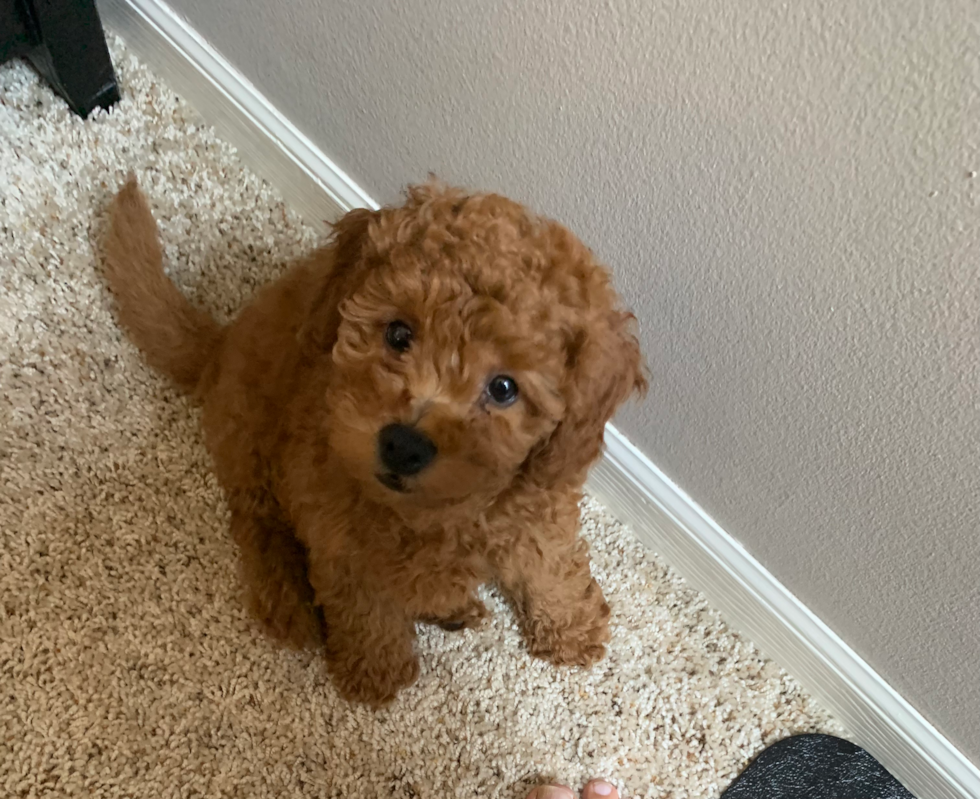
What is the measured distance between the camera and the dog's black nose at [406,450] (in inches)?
36.6

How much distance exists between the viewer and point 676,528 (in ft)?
5.33

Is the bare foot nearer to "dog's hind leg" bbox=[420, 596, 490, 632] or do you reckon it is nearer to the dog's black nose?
"dog's hind leg" bbox=[420, 596, 490, 632]

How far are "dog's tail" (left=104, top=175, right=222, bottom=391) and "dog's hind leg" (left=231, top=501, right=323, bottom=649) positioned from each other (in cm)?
32

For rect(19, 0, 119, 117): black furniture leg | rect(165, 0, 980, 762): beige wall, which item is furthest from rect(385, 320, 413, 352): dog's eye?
rect(19, 0, 119, 117): black furniture leg

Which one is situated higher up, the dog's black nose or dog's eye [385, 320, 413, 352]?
dog's eye [385, 320, 413, 352]

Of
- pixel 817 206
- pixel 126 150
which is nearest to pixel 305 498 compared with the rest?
pixel 817 206

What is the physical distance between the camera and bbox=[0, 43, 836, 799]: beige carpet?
1439 mm

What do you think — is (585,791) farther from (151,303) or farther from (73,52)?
(73,52)

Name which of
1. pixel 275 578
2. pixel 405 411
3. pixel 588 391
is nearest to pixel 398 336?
pixel 405 411

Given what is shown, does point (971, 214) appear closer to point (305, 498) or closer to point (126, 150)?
point (305, 498)

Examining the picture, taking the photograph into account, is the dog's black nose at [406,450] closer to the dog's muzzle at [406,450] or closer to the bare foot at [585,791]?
the dog's muzzle at [406,450]

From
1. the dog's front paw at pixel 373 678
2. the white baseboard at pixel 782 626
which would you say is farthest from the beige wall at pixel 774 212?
the dog's front paw at pixel 373 678

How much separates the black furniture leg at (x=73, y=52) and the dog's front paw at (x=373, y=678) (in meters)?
→ 1.39

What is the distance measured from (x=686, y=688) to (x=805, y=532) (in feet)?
1.33
